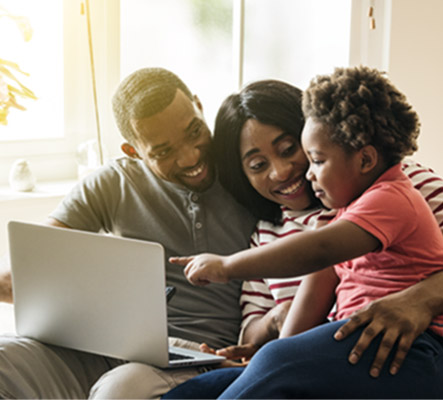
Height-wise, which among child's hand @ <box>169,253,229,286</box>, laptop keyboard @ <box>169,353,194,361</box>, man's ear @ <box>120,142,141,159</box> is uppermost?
man's ear @ <box>120,142,141,159</box>

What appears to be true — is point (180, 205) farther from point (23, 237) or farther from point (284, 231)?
point (23, 237)

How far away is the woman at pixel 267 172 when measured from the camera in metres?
1.50

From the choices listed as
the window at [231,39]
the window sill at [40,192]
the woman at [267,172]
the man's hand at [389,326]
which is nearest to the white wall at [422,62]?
the window at [231,39]

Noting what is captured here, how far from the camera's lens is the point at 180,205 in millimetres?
1696

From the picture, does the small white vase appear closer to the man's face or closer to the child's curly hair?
the man's face

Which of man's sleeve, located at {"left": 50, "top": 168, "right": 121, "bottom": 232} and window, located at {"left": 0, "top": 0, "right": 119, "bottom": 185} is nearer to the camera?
man's sleeve, located at {"left": 50, "top": 168, "right": 121, "bottom": 232}

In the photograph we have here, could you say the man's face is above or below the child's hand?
above

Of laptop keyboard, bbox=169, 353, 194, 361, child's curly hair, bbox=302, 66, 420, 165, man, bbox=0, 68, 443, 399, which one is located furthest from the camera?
man, bbox=0, 68, 443, 399

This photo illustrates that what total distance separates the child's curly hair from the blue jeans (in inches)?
14.5

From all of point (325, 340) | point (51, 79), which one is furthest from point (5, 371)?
point (51, 79)

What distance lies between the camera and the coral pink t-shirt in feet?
3.74

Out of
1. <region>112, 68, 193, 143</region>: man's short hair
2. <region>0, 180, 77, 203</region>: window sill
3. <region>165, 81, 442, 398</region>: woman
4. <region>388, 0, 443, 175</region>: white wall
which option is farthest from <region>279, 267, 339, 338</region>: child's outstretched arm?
<region>388, 0, 443, 175</region>: white wall

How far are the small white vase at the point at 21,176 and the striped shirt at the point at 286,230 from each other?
3.33 feet

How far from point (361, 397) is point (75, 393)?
0.70 metres
